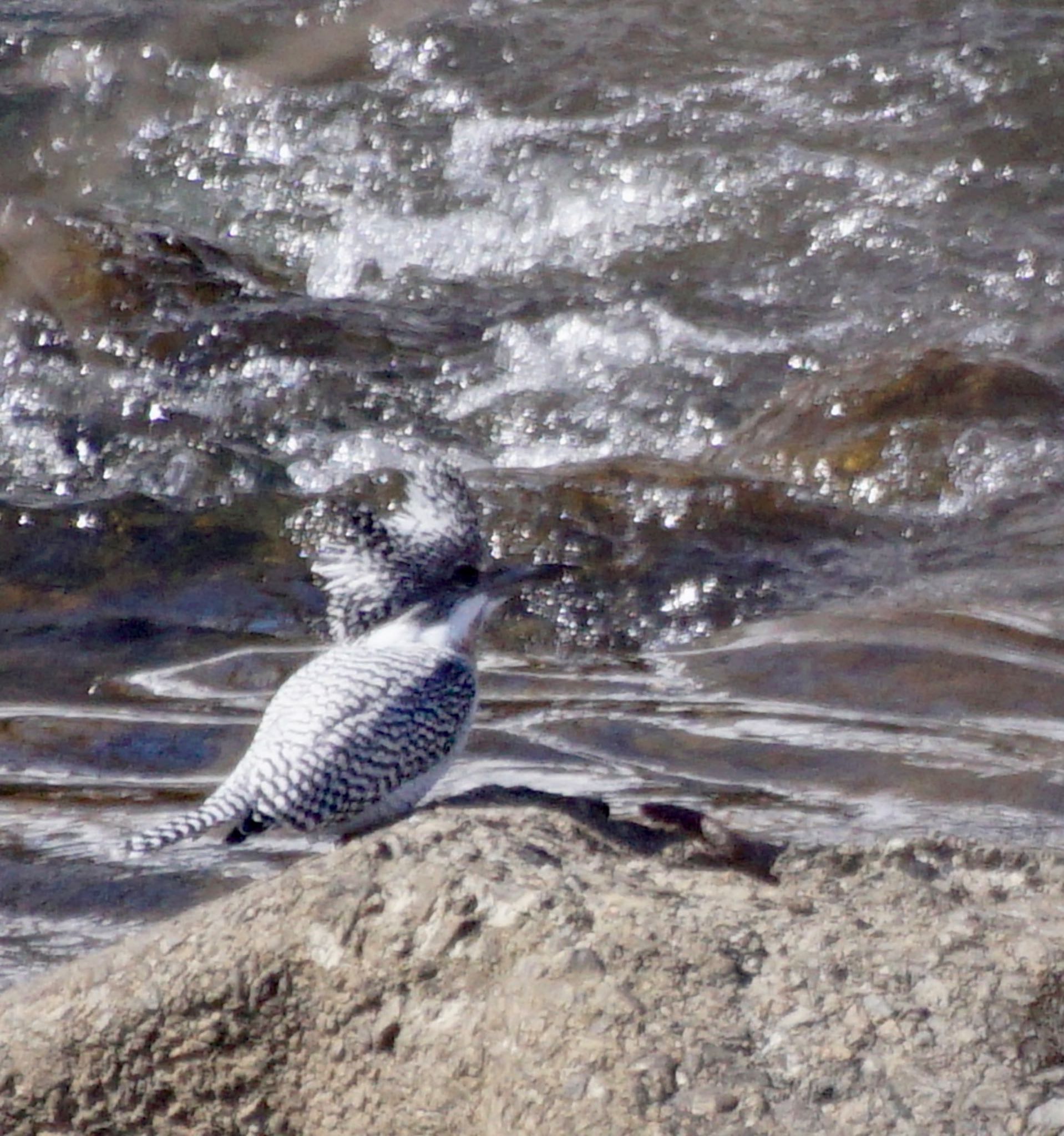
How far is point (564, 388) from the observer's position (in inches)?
387

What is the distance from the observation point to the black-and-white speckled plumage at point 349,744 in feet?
14.2

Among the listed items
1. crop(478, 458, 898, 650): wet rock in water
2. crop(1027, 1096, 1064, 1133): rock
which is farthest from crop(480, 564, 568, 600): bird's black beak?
crop(1027, 1096, 1064, 1133): rock

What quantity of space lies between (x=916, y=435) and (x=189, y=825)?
198 inches

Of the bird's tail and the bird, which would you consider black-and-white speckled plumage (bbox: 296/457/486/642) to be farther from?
the bird's tail

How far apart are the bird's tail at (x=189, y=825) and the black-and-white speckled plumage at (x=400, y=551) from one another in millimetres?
819

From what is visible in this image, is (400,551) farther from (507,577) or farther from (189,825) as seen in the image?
(189,825)

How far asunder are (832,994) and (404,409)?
6.57 metres

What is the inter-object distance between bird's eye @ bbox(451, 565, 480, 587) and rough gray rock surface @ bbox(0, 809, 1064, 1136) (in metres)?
1.09

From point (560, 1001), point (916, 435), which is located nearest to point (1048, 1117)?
point (560, 1001)

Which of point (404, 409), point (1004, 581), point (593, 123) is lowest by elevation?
point (1004, 581)

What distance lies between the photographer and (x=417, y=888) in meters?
3.52

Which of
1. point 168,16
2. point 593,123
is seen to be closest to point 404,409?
point 593,123

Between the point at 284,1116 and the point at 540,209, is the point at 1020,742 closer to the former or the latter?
the point at 284,1116

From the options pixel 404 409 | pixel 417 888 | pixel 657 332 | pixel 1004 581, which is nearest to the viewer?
A: pixel 417 888
